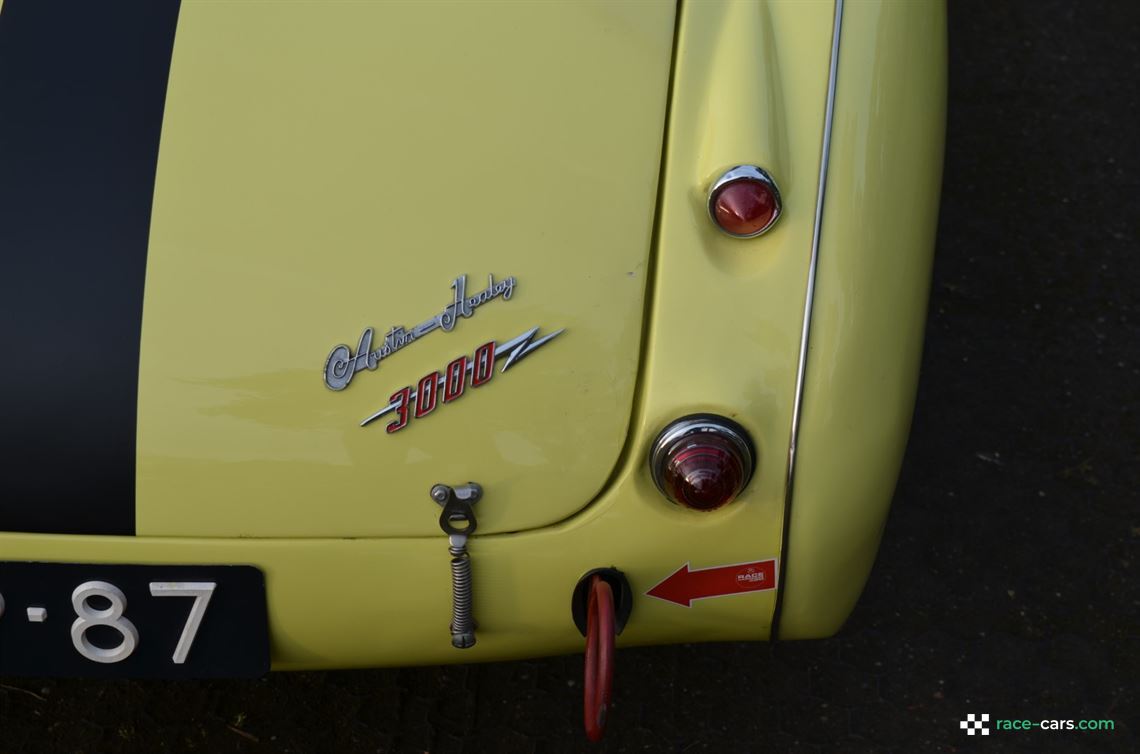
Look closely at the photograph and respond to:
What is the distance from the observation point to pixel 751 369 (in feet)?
5.36

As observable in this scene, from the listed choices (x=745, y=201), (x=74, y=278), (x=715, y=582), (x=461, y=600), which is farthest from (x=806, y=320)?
(x=74, y=278)

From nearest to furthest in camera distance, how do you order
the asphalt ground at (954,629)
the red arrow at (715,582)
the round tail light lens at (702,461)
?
the round tail light lens at (702,461), the red arrow at (715,582), the asphalt ground at (954,629)

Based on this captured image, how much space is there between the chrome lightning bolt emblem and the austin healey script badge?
0.18ft

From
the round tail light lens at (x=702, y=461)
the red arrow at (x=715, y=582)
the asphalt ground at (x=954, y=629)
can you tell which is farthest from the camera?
the asphalt ground at (x=954, y=629)

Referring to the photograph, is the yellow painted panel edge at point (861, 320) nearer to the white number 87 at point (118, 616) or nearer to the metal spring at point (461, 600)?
the metal spring at point (461, 600)

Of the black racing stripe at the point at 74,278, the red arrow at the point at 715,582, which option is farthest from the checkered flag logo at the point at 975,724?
the black racing stripe at the point at 74,278

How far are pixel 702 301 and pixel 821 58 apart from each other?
48 centimetres

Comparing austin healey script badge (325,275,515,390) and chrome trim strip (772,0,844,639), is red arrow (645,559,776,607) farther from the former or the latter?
austin healey script badge (325,275,515,390)

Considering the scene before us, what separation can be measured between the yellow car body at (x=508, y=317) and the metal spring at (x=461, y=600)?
20 mm

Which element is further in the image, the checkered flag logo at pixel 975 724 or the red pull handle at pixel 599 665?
the checkered flag logo at pixel 975 724

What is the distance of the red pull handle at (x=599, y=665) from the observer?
1582mm

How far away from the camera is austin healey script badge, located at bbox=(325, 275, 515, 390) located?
5.24 feet

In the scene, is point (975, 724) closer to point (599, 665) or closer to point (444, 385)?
point (599, 665)

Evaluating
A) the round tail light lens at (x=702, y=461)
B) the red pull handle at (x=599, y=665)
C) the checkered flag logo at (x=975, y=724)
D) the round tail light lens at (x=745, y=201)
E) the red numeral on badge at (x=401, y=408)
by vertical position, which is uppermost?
the round tail light lens at (x=745, y=201)
